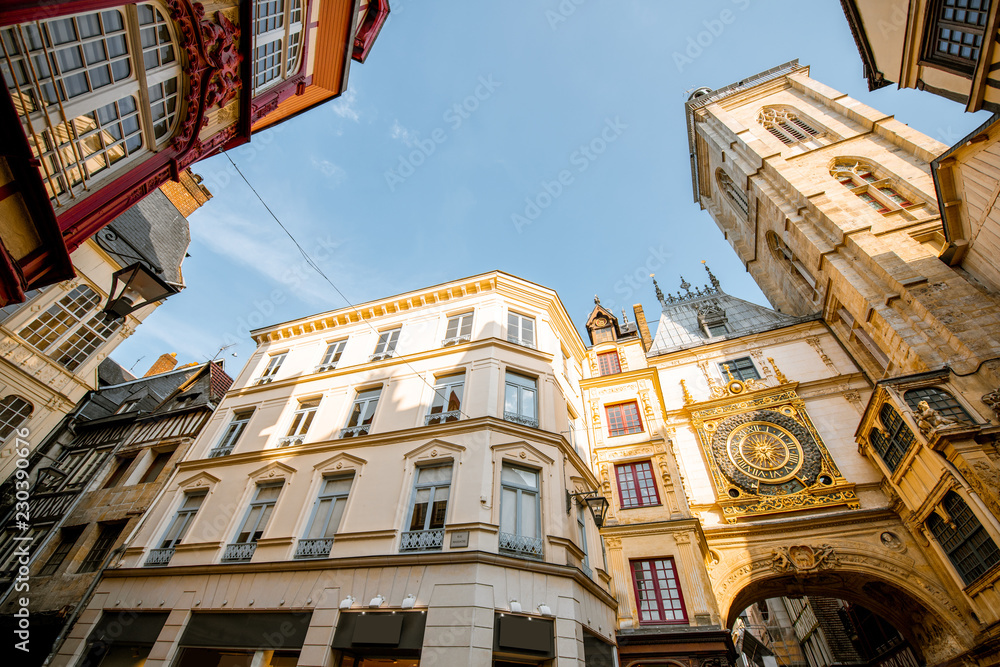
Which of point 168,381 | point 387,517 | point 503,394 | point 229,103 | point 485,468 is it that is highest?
point 168,381

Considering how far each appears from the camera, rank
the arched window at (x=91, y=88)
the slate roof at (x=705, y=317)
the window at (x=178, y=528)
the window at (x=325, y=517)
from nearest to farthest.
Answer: the arched window at (x=91, y=88)
the window at (x=325, y=517)
the window at (x=178, y=528)
the slate roof at (x=705, y=317)

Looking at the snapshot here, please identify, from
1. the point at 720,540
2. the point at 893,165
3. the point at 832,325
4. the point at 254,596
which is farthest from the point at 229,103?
the point at 893,165

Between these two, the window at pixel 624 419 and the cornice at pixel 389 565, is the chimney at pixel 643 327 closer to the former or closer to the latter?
the window at pixel 624 419

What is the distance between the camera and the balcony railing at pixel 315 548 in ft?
35.9

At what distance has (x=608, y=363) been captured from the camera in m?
19.8

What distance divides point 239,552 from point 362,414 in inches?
192

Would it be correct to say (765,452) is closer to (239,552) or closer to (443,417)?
(443,417)

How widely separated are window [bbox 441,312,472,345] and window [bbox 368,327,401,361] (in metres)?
2.13

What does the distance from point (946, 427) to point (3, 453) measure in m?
27.5

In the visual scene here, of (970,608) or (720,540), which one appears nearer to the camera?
(970,608)

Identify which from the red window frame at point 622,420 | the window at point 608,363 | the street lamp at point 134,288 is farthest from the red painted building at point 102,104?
the window at point 608,363

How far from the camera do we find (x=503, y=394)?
12969 mm

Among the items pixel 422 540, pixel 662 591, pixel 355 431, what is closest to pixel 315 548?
pixel 422 540

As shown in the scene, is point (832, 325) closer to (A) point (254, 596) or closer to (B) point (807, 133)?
(B) point (807, 133)
